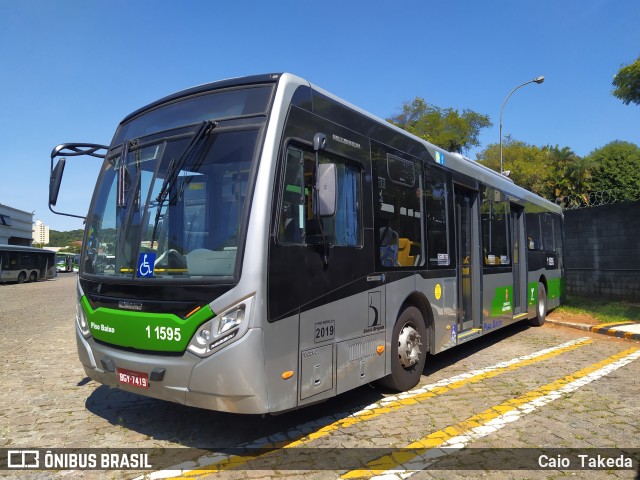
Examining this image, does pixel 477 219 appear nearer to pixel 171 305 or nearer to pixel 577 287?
pixel 171 305

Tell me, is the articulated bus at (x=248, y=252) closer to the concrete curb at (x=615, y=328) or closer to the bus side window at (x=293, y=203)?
the bus side window at (x=293, y=203)

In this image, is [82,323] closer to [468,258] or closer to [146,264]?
[146,264]

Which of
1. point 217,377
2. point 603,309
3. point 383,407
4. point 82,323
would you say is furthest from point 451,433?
point 603,309

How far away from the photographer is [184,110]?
4.49m

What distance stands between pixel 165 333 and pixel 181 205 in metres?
1.11

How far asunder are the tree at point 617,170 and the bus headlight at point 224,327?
5557 centimetres

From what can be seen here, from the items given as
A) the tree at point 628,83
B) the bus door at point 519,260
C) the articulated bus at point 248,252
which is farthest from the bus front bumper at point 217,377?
the tree at point 628,83

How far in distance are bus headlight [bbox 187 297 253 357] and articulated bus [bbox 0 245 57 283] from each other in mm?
36371

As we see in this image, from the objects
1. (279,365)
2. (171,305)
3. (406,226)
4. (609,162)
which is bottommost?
(279,365)

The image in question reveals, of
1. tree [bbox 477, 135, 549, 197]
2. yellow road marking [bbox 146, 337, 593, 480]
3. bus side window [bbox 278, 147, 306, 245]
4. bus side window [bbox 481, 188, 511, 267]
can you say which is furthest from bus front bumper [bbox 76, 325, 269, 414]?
tree [bbox 477, 135, 549, 197]

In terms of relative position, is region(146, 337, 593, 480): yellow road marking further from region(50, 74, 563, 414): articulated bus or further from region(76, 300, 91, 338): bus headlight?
region(76, 300, 91, 338): bus headlight

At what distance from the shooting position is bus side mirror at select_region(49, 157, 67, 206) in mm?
5027

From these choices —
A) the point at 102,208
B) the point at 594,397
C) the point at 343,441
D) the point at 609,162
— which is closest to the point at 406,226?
the point at 343,441

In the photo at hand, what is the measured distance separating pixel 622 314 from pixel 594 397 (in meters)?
7.99
